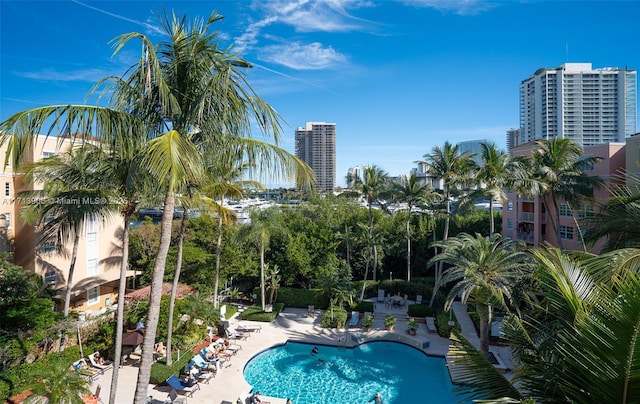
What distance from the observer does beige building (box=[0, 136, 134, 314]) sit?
701 inches

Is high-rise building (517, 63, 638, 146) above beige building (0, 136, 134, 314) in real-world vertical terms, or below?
above

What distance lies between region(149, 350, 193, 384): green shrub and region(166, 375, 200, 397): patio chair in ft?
3.01

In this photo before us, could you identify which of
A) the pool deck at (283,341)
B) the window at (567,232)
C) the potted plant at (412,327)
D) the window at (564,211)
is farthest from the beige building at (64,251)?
the window at (567,232)

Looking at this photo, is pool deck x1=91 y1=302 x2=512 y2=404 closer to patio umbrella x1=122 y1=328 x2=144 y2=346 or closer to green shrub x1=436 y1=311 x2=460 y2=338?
green shrub x1=436 y1=311 x2=460 y2=338

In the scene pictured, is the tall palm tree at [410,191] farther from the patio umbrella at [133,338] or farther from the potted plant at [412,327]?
the patio umbrella at [133,338]

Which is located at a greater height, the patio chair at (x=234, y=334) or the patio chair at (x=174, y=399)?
the patio chair at (x=174, y=399)

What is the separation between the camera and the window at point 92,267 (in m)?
21.3

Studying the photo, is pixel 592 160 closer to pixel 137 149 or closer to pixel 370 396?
pixel 370 396

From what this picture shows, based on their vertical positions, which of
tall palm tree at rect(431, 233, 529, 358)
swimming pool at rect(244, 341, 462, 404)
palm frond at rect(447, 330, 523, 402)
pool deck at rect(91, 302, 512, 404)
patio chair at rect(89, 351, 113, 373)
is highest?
palm frond at rect(447, 330, 523, 402)

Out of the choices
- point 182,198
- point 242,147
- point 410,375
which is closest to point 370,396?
point 410,375

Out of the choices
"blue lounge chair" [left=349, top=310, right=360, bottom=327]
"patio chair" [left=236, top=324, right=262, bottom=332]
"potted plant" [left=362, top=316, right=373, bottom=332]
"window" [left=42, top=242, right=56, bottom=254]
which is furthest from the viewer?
"blue lounge chair" [left=349, top=310, right=360, bottom=327]

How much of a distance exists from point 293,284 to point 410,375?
13604mm

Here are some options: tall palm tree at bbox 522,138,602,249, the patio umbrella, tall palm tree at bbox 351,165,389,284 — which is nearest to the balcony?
tall palm tree at bbox 522,138,602,249

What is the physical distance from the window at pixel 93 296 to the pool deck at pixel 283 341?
7.95m
